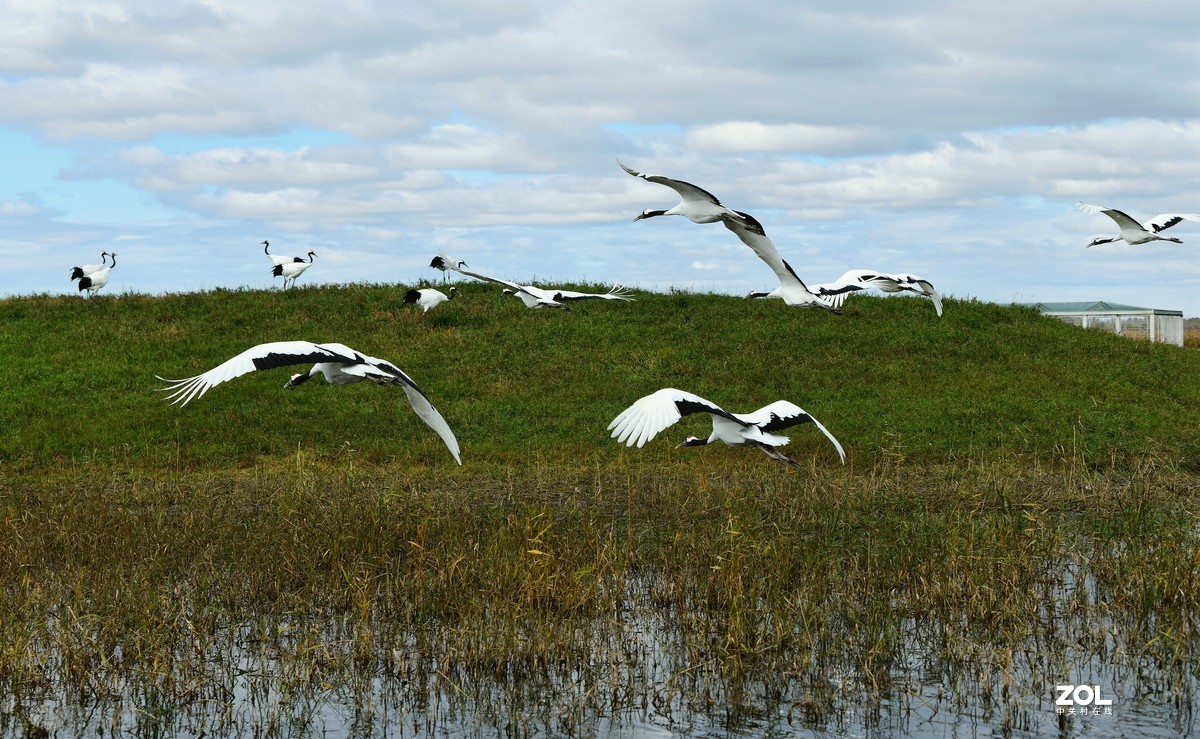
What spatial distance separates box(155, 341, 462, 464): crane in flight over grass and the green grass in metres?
0.92

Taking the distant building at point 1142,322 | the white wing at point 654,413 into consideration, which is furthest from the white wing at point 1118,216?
the distant building at point 1142,322

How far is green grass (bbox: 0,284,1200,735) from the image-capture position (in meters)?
7.66

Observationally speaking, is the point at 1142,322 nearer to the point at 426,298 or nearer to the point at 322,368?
the point at 426,298

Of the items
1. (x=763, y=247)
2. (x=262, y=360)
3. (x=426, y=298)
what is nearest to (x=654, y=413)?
(x=262, y=360)

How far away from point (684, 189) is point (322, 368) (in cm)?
473

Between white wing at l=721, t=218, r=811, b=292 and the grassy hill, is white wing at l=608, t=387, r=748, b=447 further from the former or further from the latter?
the grassy hill

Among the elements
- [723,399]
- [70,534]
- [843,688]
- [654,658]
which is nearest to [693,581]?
[654,658]

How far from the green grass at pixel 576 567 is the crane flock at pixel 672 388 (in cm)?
72

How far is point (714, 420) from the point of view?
13680 mm

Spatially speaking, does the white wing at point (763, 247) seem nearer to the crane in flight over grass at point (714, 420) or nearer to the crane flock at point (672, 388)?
the crane flock at point (672, 388)

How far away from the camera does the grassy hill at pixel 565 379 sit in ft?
59.9

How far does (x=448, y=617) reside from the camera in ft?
28.8

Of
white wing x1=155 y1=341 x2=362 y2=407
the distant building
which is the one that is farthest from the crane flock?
the distant building

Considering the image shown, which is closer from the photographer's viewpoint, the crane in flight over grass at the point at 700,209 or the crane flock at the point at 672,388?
the crane flock at the point at 672,388
